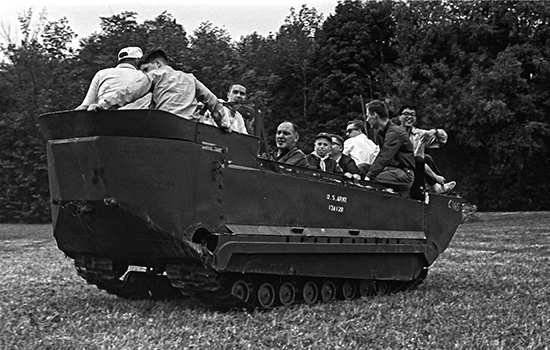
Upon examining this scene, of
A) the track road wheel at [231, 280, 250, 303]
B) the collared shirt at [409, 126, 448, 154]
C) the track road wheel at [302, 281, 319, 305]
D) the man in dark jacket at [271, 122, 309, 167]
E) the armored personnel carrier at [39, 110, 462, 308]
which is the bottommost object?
the track road wheel at [302, 281, 319, 305]

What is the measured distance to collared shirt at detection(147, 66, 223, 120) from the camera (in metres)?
8.38

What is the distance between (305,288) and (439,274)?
499 cm

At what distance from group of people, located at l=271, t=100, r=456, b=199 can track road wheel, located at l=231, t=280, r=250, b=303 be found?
2.08m

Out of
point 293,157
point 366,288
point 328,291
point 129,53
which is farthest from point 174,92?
point 366,288

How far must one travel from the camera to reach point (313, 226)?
9.41 meters

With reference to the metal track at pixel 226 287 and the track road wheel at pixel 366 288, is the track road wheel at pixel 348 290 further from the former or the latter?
the track road wheel at pixel 366 288

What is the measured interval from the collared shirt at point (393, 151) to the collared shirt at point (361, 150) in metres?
0.67

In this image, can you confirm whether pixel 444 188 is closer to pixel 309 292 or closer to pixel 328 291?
pixel 328 291

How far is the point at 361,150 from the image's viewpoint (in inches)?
467

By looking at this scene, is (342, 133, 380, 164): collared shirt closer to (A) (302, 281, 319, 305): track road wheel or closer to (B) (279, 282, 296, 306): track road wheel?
(A) (302, 281, 319, 305): track road wheel

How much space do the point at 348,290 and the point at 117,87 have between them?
378cm

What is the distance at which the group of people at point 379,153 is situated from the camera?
34.2 ft

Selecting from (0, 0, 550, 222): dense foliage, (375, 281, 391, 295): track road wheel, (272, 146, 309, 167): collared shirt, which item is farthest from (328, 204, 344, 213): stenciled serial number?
(0, 0, 550, 222): dense foliage

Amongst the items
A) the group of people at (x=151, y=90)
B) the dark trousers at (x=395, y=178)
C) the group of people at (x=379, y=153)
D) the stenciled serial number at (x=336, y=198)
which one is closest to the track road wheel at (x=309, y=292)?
the stenciled serial number at (x=336, y=198)
